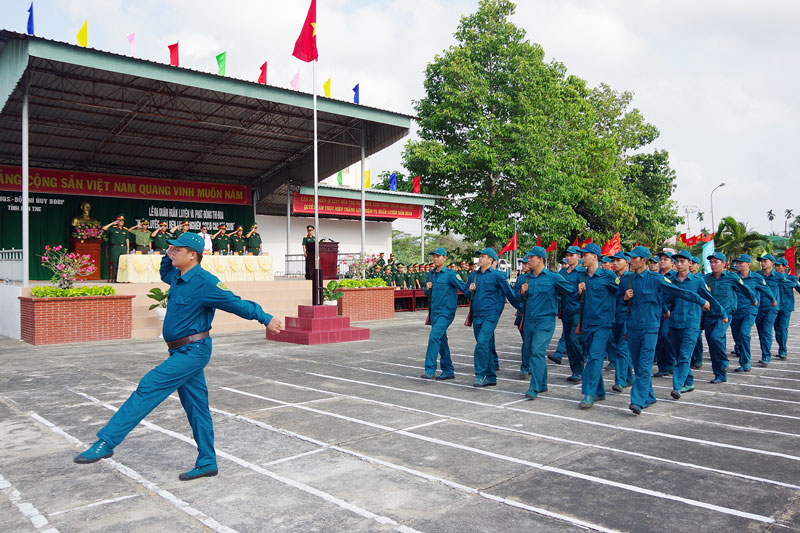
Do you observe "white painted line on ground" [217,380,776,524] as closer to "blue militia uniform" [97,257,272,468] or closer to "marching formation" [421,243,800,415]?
"blue militia uniform" [97,257,272,468]

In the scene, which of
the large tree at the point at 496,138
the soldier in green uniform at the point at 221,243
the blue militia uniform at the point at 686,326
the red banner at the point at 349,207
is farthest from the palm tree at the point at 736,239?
the blue militia uniform at the point at 686,326

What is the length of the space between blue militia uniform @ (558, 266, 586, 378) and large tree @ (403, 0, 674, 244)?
17810 mm

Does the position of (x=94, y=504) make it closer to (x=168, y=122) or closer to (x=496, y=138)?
(x=168, y=122)

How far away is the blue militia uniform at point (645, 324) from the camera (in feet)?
21.6

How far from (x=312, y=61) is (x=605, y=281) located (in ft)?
36.4

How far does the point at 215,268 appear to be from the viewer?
59.0 ft

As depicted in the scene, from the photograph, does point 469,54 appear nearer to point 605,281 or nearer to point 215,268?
point 215,268

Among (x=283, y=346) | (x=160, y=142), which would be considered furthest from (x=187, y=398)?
(x=160, y=142)

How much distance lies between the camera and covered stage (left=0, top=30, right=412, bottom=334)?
16094 mm

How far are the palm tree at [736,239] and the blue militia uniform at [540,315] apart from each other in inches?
1168

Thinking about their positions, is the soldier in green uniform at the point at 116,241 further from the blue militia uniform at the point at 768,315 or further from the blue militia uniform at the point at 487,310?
the blue militia uniform at the point at 768,315

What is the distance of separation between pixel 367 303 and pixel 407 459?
14278 millimetres

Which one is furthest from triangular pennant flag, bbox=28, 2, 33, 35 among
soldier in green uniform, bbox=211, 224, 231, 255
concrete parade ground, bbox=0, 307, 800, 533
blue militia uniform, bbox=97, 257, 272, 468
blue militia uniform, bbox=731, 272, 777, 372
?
blue militia uniform, bbox=731, 272, 777, 372

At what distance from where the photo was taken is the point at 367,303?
1911cm
